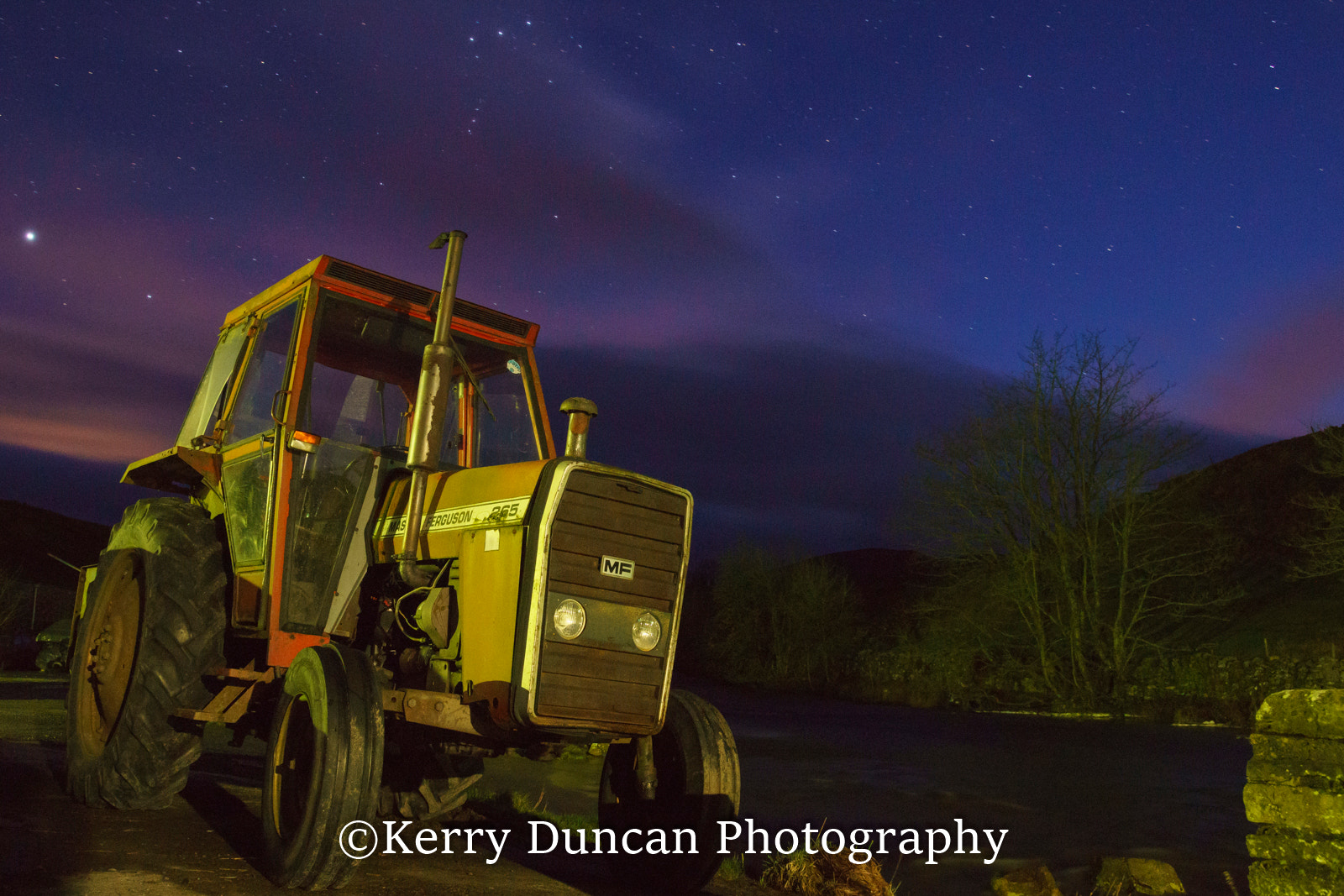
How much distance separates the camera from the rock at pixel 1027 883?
7.32 m

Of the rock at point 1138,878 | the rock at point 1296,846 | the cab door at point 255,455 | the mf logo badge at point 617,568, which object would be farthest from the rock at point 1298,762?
the rock at point 1138,878

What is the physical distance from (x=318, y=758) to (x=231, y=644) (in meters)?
2.21

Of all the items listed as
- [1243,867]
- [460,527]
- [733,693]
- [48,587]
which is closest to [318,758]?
[460,527]

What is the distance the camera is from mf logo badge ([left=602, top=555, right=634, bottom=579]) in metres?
4.51

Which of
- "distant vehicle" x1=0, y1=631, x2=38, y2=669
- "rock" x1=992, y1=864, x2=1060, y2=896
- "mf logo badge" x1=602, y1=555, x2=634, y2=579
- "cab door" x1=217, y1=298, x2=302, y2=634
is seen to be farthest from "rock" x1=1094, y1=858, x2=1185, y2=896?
"distant vehicle" x1=0, y1=631, x2=38, y2=669

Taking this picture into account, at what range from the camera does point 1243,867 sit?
8938 mm

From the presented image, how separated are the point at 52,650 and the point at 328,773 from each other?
34.4m

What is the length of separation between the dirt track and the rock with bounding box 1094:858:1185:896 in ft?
12.2

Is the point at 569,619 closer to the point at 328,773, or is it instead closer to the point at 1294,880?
the point at 328,773

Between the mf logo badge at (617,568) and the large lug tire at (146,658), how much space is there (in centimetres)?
231

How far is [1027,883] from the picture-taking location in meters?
7.40

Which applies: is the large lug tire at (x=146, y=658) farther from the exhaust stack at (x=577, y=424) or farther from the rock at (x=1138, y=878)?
the rock at (x=1138, y=878)

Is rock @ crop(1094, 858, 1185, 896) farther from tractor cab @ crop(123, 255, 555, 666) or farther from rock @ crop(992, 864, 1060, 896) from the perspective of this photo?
tractor cab @ crop(123, 255, 555, 666)

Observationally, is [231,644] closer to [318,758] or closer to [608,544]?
[318,758]
